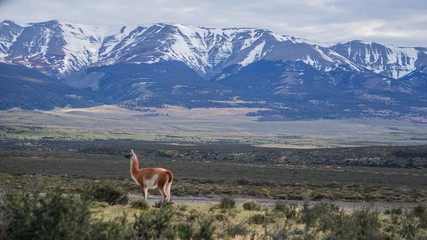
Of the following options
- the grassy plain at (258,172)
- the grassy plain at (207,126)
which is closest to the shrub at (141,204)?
the grassy plain at (258,172)

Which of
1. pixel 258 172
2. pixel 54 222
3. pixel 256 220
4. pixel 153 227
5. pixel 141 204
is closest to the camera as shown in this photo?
pixel 54 222

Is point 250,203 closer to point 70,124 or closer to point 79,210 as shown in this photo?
point 79,210

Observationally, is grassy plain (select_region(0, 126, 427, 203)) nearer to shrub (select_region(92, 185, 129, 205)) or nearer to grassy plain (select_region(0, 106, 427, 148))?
shrub (select_region(92, 185, 129, 205))

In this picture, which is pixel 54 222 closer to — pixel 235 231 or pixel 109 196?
pixel 235 231

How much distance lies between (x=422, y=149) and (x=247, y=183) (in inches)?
1607

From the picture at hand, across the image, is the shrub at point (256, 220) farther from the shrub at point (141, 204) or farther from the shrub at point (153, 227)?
the shrub at point (153, 227)

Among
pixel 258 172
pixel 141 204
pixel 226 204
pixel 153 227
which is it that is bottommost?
pixel 258 172

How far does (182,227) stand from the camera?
909 cm

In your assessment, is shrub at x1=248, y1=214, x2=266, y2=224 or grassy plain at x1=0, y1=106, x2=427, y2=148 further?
grassy plain at x1=0, y1=106, x2=427, y2=148

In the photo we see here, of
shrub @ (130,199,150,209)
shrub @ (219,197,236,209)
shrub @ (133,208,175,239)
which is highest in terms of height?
shrub @ (133,208,175,239)

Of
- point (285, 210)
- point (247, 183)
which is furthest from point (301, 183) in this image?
point (285, 210)

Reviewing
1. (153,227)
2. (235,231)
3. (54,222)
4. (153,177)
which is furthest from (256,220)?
(54,222)

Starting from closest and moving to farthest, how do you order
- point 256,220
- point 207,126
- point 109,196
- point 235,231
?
point 235,231 → point 256,220 → point 109,196 → point 207,126

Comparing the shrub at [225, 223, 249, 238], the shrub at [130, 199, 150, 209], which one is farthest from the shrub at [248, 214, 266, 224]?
the shrub at [130, 199, 150, 209]
